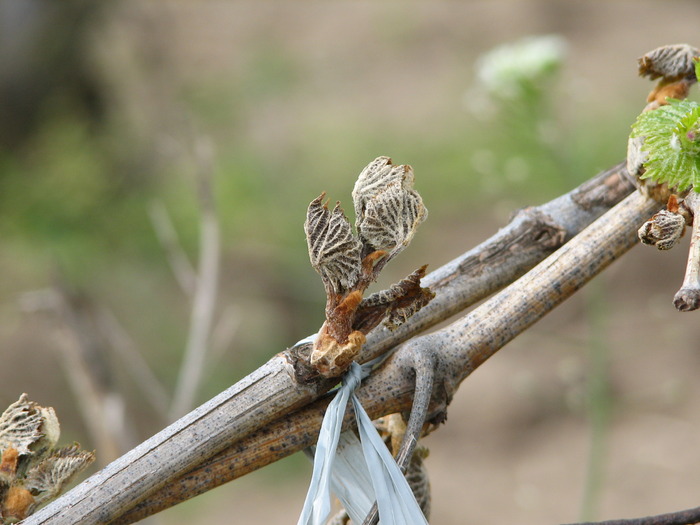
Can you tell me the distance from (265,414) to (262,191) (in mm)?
2500

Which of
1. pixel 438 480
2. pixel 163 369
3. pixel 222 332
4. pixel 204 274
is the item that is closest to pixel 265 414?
pixel 204 274

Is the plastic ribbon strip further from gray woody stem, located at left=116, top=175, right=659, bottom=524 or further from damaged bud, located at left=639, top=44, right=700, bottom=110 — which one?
damaged bud, located at left=639, top=44, right=700, bottom=110

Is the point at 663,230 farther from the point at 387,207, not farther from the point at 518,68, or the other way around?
the point at 518,68

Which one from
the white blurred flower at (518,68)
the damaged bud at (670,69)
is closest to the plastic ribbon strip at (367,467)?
the damaged bud at (670,69)

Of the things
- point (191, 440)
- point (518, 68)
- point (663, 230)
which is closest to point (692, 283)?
point (663, 230)

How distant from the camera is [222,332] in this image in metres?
2.17

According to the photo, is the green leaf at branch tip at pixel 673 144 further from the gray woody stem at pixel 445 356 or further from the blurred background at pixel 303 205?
the blurred background at pixel 303 205

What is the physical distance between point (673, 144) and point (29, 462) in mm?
408

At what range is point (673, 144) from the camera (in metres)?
0.41

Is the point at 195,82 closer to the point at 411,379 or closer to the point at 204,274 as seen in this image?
the point at 204,274

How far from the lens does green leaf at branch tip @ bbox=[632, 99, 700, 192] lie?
0.41 meters

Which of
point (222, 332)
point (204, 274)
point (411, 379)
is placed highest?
point (222, 332)

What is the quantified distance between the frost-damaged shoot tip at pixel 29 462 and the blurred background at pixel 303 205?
696 millimetres

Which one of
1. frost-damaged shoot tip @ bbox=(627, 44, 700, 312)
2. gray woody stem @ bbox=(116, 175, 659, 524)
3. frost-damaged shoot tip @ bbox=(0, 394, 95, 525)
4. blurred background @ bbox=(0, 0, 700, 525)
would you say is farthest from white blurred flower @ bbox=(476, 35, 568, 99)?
frost-damaged shoot tip @ bbox=(0, 394, 95, 525)
